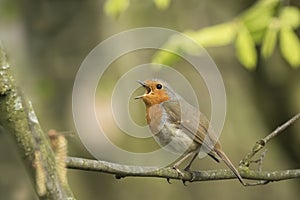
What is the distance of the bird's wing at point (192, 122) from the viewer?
2.25 meters

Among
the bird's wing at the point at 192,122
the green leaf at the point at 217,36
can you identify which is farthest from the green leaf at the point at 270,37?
the bird's wing at the point at 192,122

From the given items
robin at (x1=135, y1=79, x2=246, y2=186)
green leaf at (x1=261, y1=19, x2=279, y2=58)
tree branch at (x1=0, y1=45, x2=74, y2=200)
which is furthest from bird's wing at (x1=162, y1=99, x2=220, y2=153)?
tree branch at (x1=0, y1=45, x2=74, y2=200)

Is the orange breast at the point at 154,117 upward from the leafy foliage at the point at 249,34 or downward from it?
downward

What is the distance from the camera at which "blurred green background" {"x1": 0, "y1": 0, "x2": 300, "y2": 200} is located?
4875 mm

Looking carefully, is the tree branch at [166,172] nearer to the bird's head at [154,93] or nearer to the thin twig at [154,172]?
the thin twig at [154,172]

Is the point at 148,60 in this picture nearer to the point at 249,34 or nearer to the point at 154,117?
the point at 249,34

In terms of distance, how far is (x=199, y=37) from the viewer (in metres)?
2.67

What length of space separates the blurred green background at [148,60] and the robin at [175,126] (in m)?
2.33

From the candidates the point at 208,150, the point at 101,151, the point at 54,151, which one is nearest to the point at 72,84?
the point at 101,151

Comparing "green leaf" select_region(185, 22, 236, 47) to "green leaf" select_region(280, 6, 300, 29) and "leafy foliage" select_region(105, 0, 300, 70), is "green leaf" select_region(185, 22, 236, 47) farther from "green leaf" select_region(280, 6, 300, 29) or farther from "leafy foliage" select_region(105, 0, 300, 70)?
"green leaf" select_region(280, 6, 300, 29)

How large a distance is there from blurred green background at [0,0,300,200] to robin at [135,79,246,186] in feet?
7.65

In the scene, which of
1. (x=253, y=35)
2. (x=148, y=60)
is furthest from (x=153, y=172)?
(x=148, y=60)

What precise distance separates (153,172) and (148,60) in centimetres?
315

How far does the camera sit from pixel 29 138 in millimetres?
1188
